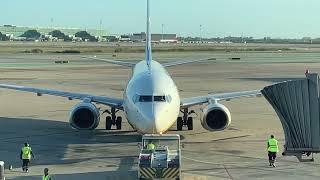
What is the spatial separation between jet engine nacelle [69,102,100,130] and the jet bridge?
1496cm

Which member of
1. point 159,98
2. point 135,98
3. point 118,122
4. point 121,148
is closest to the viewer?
point 159,98

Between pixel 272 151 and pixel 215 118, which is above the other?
pixel 215 118

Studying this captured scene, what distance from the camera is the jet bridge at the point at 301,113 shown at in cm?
1156

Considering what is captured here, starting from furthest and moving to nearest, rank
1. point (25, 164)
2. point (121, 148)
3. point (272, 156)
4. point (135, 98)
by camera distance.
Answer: point (121, 148) < point (135, 98) < point (272, 156) < point (25, 164)

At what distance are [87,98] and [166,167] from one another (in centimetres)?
1107

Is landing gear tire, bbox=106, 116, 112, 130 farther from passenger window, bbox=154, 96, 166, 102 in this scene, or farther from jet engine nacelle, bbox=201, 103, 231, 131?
passenger window, bbox=154, 96, 166, 102

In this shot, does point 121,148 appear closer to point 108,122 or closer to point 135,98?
point 135,98

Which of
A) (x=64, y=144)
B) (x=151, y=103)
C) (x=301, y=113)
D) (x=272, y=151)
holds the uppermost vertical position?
(x=301, y=113)

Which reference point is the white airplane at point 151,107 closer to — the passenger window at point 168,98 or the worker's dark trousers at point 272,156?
the passenger window at point 168,98

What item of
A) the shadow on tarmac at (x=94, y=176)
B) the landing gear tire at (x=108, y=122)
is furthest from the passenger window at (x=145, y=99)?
the landing gear tire at (x=108, y=122)

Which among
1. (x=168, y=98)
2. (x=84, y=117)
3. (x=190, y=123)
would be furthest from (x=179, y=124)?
(x=168, y=98)

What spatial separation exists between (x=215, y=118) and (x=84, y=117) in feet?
20.4

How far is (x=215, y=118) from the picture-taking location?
25.8m

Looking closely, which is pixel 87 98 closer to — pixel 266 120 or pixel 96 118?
pixel 96 118
